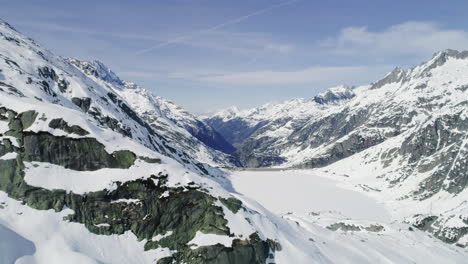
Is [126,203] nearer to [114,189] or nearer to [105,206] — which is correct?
[114,189]

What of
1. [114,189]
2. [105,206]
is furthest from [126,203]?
[105,206]

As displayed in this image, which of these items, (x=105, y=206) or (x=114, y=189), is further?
(x=114, y=189)

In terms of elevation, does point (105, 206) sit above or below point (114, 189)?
below

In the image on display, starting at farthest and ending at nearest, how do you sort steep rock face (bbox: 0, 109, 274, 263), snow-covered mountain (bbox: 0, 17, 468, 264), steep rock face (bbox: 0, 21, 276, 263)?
steep rock face (bbox: 0, 21, 276, 263)
steep rock face (bbox: 0, 109, 274, 263)
snow-covered mountain (bbox: 0, 17, 468, 264)

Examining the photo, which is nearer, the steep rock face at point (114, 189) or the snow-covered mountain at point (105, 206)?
the snow-covered mountain at point (105, 206)

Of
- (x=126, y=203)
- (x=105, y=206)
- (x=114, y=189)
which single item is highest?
(x=114, y=189)

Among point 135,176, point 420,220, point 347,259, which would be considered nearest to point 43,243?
point 135,176

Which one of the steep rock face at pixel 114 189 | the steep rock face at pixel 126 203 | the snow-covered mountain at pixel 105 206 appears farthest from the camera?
the steep rock face at pixel 114 189

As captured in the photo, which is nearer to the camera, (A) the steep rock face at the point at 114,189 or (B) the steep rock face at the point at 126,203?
(B) the steep rock face at the point at 126,203

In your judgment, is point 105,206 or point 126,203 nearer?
point 105,206

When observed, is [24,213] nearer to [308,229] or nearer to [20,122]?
[20,122]

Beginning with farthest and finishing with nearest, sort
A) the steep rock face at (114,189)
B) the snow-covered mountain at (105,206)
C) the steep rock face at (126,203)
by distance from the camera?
the steep rock face at (114,189)
the steep rock face at (126,203)
the snow-covered mountain at (105,206)

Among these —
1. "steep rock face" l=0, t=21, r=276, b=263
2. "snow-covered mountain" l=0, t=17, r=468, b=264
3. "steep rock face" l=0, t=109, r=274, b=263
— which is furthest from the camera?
"steep rock face" l=0, t=21, r=276, b=263

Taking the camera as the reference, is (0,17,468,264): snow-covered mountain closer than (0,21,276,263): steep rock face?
Yes
